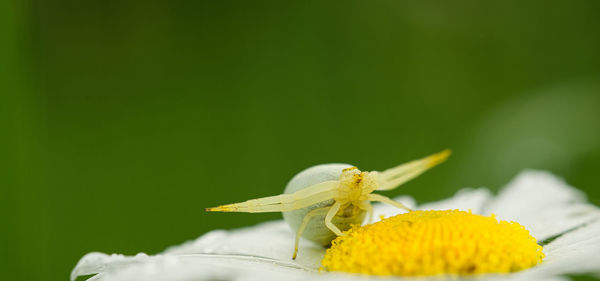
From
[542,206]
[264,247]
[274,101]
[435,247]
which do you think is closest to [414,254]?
[435,247]

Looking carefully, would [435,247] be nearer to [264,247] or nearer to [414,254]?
[414,254]

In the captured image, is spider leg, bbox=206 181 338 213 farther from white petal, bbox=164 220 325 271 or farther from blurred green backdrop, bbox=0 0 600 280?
blurred green backdrop, bbox=0 0 600 280

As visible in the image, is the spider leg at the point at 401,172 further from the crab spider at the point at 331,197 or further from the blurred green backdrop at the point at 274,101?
the blurred green backdrop at the point at 274,101

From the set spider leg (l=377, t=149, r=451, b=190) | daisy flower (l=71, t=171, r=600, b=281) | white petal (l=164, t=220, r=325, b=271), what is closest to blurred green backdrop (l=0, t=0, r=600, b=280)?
white petal (l=164, t=220, r=325, b=271)

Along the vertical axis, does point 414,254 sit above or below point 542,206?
below

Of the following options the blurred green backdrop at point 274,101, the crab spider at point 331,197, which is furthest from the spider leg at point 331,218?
the blurred green backdrop at point 274,101

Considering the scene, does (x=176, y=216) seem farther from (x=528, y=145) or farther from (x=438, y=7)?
(x=438, y=7)

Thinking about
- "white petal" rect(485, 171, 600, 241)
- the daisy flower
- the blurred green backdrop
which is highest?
the blurred green backdrop

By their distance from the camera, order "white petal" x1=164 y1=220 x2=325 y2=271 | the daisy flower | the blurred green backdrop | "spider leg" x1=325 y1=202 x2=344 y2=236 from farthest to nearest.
→ the blurred green backdrop → "white petal" x1=164 y1=220 x2=325 y2=271 → "spider leg" x1=325 y1=202 x2=344 y2=236 → the daisy flower
